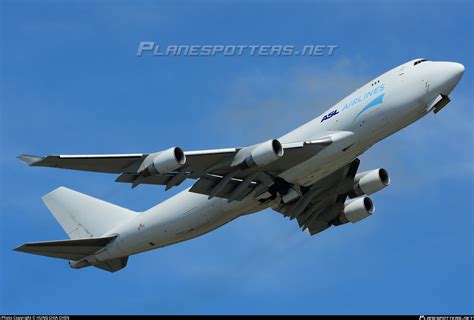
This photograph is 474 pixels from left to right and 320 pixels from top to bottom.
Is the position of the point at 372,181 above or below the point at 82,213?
below

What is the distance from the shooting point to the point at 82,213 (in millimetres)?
50281

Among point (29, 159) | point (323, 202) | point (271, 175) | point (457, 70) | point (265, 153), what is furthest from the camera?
point (323, 202)

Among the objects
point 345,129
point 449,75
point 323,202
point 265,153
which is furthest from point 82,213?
point 449,75

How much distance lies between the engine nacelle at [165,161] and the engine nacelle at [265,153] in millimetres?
2956

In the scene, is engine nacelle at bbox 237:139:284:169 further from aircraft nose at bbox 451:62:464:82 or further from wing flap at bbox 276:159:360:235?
aircraft nose at bbox 451:62:464:82

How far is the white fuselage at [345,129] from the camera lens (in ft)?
128

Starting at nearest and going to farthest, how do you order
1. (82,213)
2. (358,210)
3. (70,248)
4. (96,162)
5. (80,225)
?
(96,162)
(70,248)
(358,210)
(80,225)
(82,213)

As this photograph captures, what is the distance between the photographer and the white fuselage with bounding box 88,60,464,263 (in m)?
39.1

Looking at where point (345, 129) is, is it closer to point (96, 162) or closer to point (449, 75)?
point (449, 75)

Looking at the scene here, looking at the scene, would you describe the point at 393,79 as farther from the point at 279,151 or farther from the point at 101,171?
the point at 101,171

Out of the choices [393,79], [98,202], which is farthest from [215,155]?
[98,202]

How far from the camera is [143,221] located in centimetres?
4516

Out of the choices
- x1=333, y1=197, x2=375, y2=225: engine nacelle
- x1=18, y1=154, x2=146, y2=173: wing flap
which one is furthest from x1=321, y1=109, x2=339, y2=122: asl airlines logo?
x1=18, y1=154, x2=146, y2=173: wing flap

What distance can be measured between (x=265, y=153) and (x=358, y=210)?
942cm
